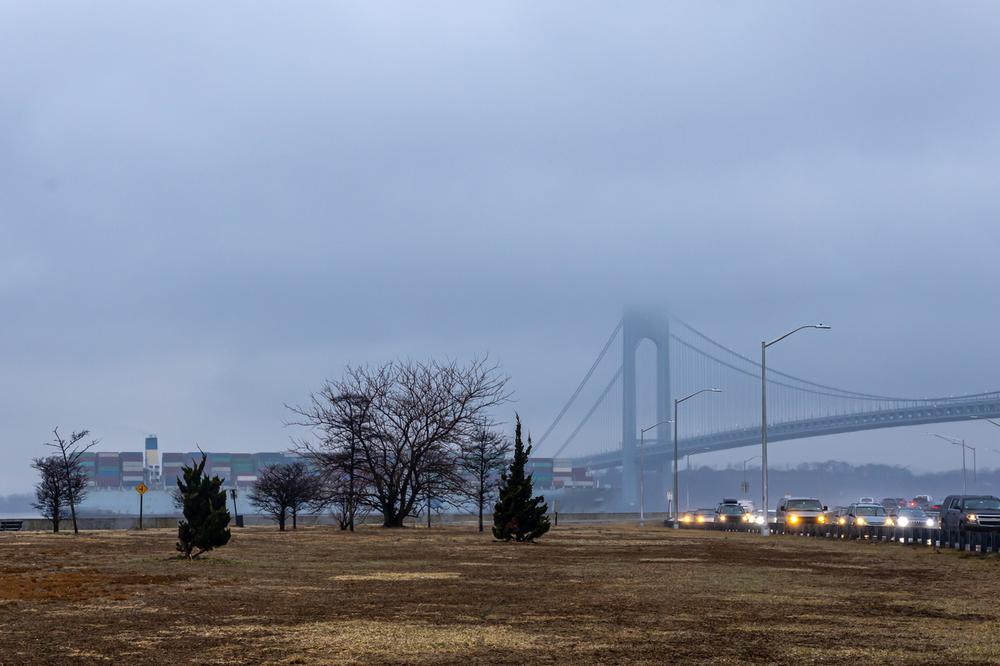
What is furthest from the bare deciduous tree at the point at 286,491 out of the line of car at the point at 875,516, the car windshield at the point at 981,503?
the car windshield at the point at 981,503

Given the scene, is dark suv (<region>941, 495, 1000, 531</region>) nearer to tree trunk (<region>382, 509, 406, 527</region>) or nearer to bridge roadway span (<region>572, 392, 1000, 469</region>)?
tree trunk (<region>382, 509, 406, 527</region>)

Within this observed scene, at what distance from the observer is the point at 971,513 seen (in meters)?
46.9

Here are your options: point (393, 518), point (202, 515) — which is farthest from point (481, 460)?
point (202, 515)

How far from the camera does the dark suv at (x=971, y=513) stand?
45.8 m

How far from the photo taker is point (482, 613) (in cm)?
1766

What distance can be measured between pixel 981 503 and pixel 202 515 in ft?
102

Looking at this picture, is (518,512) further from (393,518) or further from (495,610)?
(495,610)

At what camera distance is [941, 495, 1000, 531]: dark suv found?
45.8 meters

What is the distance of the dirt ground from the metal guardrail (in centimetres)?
592

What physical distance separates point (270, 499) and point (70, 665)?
71.7 meters

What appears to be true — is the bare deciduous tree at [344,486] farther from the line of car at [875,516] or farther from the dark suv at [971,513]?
the dark suv at [971,513]

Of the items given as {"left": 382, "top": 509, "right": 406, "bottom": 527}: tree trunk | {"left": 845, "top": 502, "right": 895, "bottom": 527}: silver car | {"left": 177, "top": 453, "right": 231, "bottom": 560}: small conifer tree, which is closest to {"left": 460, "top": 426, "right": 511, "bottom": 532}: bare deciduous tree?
{"left": 382, "top": 509, "right": 406, "bottom": 527}: tree trunk

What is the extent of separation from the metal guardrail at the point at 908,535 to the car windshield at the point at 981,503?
2.24m

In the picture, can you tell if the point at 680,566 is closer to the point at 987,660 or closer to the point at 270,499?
the point at 987,660
